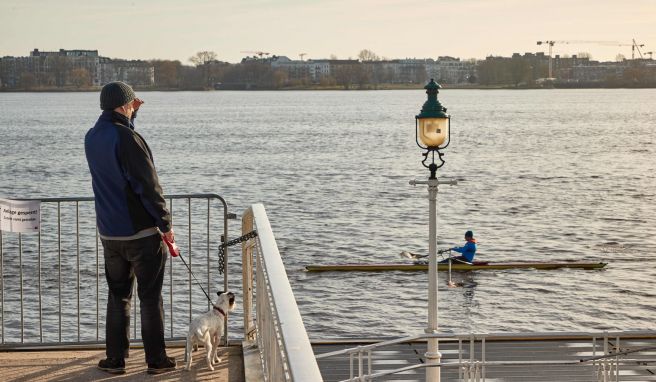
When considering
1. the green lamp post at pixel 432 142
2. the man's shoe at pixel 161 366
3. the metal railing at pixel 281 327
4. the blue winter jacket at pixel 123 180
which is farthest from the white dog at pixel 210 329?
the green lamp post at pixel 432 142

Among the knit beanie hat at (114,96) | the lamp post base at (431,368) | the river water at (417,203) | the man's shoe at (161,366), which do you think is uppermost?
the knit beanie hat at (114,96)

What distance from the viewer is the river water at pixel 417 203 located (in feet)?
107

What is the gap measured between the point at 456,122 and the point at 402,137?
41.1 m

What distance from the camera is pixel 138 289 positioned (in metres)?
7.82

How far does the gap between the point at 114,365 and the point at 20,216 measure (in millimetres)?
1799

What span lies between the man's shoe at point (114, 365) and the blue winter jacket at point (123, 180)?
2.87ft

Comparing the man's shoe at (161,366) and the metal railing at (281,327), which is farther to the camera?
the man's shoe at (161,366)

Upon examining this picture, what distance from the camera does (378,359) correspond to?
1766 cm

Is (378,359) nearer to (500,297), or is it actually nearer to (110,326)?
(110,326)

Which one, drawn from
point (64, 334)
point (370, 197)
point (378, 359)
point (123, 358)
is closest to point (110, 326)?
point (123, 358)

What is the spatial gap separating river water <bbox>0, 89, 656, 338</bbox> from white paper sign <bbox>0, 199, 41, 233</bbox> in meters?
19.2

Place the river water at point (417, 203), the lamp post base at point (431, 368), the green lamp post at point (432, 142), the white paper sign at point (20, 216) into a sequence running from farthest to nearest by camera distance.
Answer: the river water at point (417, 203) < the green lamp post at point (432, 142) < the lamp post base at point (431, 368) < the white paper sign at point (20, 216)

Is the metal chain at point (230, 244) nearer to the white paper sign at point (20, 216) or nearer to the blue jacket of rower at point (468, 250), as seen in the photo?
the white paper sign at point (20, 216)

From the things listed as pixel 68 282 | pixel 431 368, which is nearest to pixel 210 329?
pixel 431 368
